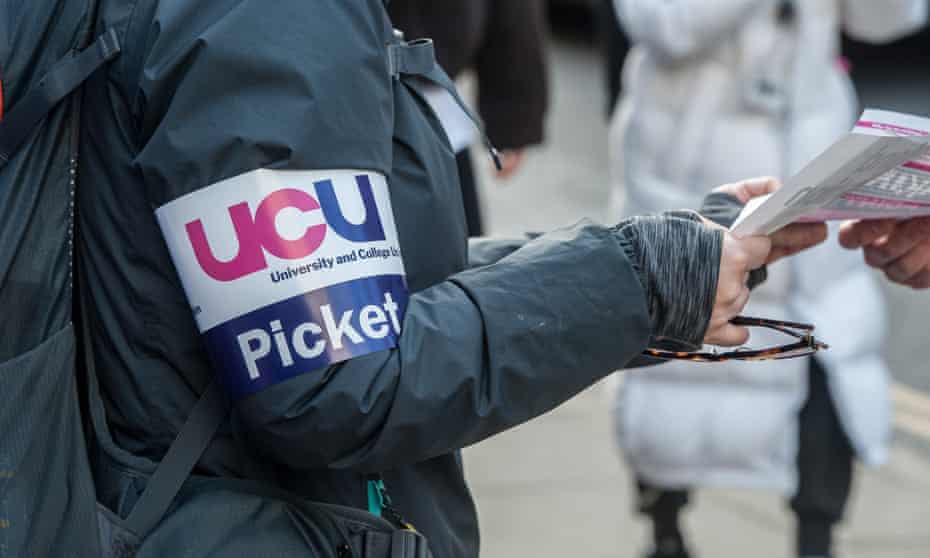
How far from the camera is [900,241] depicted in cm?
240

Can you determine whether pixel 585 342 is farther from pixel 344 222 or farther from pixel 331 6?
pixel 331 6

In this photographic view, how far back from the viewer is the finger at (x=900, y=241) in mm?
2369

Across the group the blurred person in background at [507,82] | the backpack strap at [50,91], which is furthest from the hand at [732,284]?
the blurred person in background at [507,82]

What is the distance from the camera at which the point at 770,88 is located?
12.5 ft

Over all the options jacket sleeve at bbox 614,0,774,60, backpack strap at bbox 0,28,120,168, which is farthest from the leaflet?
jacket sleeve at bbox 614,0,774,60

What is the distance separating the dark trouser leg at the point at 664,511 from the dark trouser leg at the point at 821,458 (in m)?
0.37

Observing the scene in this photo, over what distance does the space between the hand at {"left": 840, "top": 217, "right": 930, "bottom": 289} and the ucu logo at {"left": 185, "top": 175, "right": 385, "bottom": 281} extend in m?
1.05

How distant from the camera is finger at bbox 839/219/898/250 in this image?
2.40 metres

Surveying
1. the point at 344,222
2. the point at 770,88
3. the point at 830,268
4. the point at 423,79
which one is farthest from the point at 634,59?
the point at 344,222

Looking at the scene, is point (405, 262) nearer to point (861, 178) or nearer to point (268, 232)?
point (268, 232)

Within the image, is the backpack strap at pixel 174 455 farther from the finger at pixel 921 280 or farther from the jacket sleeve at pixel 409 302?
the finger at pixel 921 280

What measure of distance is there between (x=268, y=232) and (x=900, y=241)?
1.16 metres

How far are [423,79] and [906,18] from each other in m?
2.24

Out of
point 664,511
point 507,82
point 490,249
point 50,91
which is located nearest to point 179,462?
point 50,91
